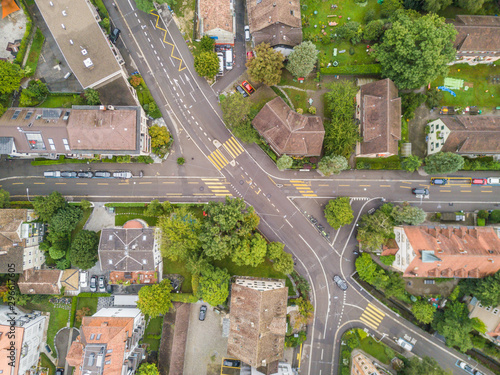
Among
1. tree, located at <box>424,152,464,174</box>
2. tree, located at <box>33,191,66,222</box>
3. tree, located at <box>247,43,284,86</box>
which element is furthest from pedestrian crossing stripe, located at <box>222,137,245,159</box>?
tree, located at <box>424,152,464,174</box>

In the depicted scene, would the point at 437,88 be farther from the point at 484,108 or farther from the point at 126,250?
the point at 126,250

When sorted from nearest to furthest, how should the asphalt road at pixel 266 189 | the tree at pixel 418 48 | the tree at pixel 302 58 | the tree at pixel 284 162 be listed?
1. the tree at pixel 418 48
2. the tree at pixel 302 58
3. the tree at pixel 284 162
4. the asphalt road at pixel 266 189

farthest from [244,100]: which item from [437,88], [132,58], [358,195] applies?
[437,88]

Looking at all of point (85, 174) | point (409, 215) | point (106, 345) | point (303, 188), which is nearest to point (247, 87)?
point (303, 188)

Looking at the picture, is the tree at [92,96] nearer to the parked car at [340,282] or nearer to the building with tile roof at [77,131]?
the building with tile roof at [77,131]

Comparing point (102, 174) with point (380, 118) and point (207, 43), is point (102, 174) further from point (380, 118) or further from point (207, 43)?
point (380, 118)

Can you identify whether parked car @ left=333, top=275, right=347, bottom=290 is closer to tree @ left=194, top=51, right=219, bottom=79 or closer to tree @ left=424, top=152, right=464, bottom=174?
tree @ left=424, top=152, right=464, bottom=174

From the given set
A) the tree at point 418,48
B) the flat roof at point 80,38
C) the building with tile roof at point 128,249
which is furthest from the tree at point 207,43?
the building with tile roof at point 128,249
